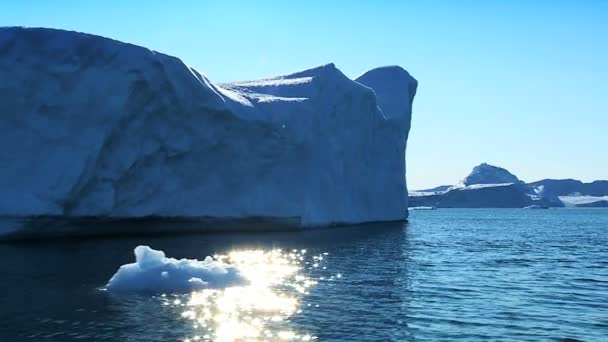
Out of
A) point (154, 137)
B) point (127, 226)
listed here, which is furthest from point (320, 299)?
point (127, 226)

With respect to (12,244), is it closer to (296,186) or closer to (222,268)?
(222,268)

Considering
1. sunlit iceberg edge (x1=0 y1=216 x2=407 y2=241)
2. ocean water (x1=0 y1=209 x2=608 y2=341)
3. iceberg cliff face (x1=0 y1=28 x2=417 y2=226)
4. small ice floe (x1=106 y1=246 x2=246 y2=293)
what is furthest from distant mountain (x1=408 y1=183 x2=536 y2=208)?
small ice floe (x1=106 y1=246 x2=246 y2=293)

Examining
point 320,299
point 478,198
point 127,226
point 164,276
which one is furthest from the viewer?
point 478,198

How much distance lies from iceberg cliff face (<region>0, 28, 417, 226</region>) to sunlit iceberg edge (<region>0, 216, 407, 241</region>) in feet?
2.19

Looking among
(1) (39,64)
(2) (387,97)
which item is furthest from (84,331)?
(2) (387,97)

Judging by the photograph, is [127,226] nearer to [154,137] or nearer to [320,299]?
[154,137]

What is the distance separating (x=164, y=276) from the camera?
1775 cm

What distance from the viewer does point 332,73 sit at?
161 feet

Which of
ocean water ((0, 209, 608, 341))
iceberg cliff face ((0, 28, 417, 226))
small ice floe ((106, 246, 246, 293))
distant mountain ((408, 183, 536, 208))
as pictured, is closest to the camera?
ocean water ((0, 209, 608, 341))

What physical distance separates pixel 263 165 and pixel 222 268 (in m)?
21.8

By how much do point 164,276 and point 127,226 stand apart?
18.6 meters

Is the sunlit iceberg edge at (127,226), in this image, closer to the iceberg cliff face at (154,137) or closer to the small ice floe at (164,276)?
the iceberg cliff face at (154,137)

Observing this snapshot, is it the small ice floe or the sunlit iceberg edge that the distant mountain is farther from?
the small ice floe

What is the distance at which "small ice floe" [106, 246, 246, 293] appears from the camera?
57.4 ft
